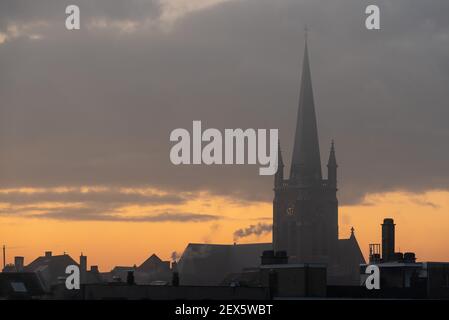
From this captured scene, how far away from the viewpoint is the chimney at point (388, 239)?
11150 cm

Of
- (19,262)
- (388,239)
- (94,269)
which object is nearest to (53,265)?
(94,269)

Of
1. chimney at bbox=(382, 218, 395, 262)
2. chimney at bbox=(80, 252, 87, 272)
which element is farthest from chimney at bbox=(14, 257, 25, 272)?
chimney at bbox=(382, 218, 395, 262)

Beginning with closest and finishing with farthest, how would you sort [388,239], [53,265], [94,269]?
[388,239] < [94,269] < [53,265]

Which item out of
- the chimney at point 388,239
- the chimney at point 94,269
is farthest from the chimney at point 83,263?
the chimney at point 388,239

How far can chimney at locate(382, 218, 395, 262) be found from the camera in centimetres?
11150

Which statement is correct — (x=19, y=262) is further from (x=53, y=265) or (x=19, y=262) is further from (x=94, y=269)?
(x=53, y=265)

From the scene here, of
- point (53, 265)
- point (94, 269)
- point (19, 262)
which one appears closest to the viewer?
point (19, 262)

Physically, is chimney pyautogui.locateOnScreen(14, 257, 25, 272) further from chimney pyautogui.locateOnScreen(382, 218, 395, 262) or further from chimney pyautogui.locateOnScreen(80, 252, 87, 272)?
chimney pyautogui.locateOnScreen(382, 218, 395, 262)

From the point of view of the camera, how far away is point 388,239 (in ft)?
368

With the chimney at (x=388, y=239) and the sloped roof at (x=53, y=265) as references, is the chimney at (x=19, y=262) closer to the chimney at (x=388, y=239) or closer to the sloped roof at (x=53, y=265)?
the sloped roof at (x=53, y=265)

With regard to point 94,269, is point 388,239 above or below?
above
